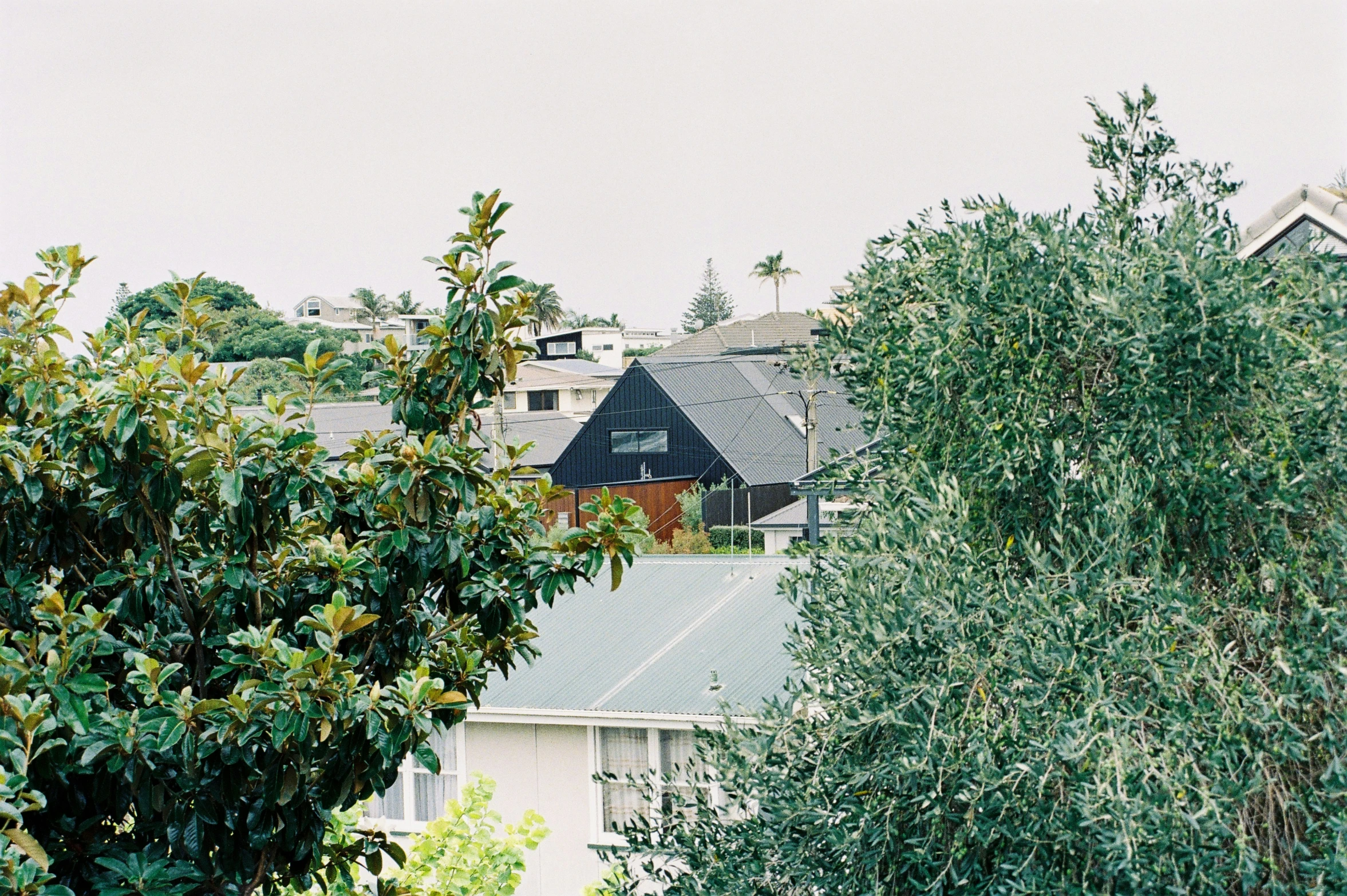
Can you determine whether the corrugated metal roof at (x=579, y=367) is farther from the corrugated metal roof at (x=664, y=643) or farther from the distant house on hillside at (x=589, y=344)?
the corrugated metal roof at (x=664, y=643)

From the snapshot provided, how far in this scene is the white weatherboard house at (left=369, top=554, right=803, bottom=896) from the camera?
13.2m

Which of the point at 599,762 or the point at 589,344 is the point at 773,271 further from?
the point at 599,762

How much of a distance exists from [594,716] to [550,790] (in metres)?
1.27

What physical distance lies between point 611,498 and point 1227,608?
8.36 feet

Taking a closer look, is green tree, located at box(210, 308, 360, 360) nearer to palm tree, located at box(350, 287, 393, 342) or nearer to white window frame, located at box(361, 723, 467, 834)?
palm tree, located at box(350, 287, 393, 342)

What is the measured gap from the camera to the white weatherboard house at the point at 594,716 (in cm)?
1320

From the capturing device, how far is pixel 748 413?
4422 centimetres

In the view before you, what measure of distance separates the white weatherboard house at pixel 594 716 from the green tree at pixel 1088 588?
279 inches

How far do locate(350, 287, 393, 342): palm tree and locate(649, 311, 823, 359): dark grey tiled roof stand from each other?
51.6m

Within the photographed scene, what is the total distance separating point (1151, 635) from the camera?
488 cm

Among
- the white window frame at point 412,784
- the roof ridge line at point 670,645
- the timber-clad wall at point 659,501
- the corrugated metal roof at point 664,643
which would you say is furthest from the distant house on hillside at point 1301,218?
the timber-clad wall at point 659,501

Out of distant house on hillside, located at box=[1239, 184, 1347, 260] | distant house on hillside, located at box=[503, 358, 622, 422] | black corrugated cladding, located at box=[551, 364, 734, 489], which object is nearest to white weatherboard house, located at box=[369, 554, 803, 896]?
distant house on hillside, located at box=[1239, 184, 1347, 260]

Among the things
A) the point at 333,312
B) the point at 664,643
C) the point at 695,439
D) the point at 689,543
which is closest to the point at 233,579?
the point at 664,643

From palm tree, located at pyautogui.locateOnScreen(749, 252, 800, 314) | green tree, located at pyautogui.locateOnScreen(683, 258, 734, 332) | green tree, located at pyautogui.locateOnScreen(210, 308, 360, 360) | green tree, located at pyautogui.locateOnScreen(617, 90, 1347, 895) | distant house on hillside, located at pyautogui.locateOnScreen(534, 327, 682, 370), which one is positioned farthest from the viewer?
green tree, located at pyautogui.locateOnScreen(683, 258, 734, 332)
